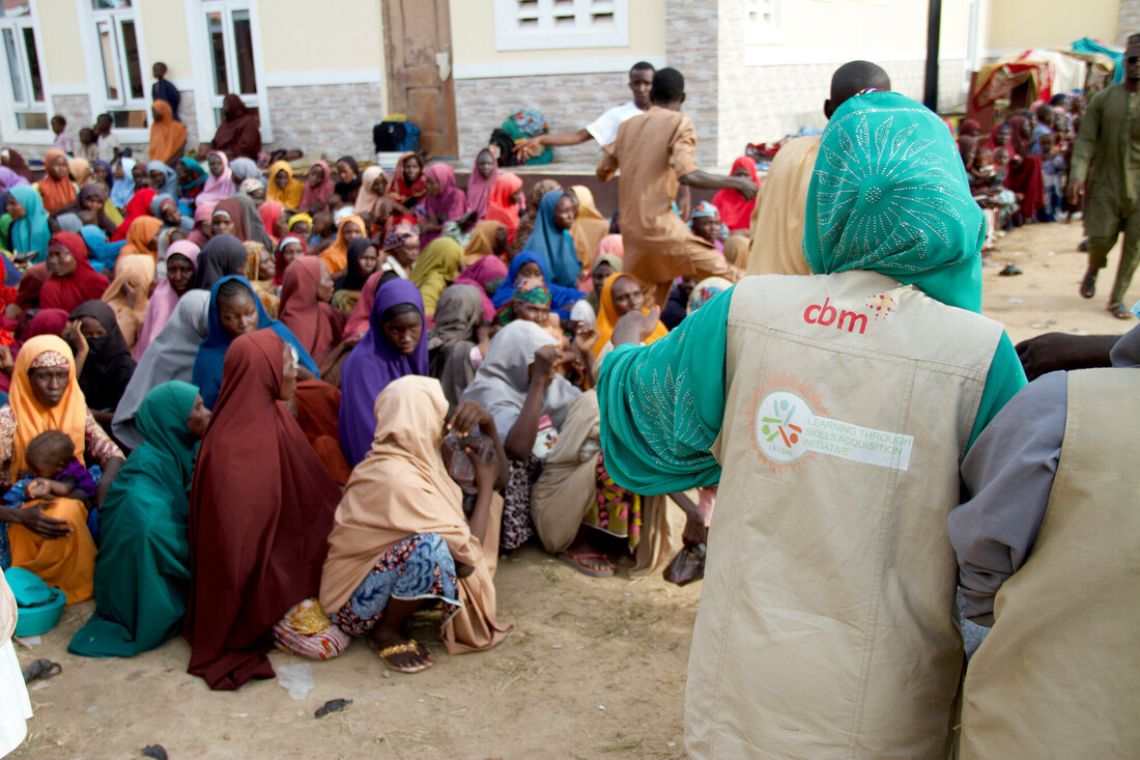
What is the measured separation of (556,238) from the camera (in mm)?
6887

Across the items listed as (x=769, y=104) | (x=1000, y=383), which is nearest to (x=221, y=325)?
(x=1000, y=383)

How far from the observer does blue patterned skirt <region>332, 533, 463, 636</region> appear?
3451 mm

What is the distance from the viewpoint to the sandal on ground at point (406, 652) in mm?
3482

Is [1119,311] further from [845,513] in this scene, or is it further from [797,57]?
[845,513]

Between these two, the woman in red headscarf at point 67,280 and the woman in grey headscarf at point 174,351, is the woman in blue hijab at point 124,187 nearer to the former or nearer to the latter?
the woman in red headscarf at point 67,280

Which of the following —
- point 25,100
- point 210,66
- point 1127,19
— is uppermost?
point 1127,19

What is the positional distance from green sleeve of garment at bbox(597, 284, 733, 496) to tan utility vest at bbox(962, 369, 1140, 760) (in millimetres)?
535

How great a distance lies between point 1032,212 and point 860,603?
37.2 feet

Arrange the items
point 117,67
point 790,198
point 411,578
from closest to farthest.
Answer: point 790,198
point 411,578
point 117,67

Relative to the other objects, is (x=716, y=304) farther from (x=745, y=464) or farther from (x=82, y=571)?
(x=82, y=571)

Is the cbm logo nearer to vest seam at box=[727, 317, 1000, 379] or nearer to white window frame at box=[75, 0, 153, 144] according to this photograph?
vest seam at box=[727, 317, 1000, 379]

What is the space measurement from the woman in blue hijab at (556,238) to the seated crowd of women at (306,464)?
64 cm

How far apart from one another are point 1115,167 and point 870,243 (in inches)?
265

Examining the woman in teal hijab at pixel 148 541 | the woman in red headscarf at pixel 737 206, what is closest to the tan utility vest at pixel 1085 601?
the woman in teal hijab at pixel 148 541
